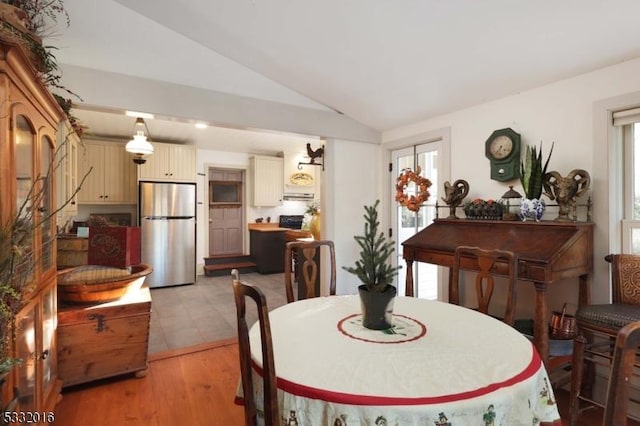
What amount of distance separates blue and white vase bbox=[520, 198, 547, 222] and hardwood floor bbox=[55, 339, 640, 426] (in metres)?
1.22

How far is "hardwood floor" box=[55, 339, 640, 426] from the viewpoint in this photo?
6.47 feet

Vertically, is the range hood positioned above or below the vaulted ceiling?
below

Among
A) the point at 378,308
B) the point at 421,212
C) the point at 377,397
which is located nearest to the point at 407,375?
the point at 377,397

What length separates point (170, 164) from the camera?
5293 mm

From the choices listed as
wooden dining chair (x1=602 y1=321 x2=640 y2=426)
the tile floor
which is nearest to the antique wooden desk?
wooden dining chair (x1=602 y1=321 x2=640 y2=426)

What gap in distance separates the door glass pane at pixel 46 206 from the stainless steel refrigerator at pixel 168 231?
323 centimetres

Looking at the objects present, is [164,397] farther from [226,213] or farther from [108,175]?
[226,213]

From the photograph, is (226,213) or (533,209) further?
(226,213)

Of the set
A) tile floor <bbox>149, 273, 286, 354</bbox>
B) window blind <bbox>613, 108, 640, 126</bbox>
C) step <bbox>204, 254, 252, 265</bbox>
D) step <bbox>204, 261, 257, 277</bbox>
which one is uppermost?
window blind <bbox>613, 108, 640, 126</bbox>

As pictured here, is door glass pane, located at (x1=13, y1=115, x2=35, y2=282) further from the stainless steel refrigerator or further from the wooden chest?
the stainless steel refrigerator

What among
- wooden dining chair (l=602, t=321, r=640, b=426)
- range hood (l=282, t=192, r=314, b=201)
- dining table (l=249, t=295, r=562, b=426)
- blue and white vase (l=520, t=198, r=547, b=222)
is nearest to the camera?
wooden dining chair (l=602, t=321, r=640, b=426)

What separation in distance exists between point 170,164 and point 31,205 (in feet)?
13.8

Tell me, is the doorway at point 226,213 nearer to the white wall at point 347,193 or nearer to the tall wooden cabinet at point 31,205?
the white wall at point 347,193

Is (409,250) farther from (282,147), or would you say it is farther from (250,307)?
(282,147)
